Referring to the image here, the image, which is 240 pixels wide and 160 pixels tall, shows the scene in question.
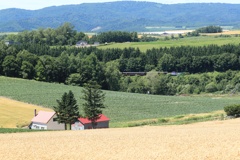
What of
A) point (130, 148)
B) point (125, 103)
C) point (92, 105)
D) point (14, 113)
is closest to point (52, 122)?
point (92, 105)

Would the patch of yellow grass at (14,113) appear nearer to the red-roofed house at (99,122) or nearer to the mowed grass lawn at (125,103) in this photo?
the mowed grass lawn at (125,103)

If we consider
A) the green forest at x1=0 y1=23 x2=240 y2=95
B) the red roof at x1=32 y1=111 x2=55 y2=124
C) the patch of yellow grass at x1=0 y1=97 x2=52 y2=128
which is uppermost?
the red roof at x1=32 y1=111 x2=55 y2=124

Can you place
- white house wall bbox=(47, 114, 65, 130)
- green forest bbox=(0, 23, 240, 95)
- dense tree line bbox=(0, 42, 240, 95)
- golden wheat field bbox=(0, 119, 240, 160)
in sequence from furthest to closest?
green forest bbox=(0, 23, 240, 95)
dense tree line bbox=(0, 42, 240, 95)
white house wall bbox=(47, 114, 65, 130)
golden wheat field bbox=(0, 119, 240, 160)

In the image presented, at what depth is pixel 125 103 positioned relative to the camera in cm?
7819

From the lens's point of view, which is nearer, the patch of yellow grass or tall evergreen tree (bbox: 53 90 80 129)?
tall evergreen tree (bbox: 53 90 80 129)

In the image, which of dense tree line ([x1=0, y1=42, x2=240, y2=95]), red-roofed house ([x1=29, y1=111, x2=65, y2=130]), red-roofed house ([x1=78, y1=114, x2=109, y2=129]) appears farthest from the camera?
dense tree line ([x1=0, y1=42, x2=240, y2=95])

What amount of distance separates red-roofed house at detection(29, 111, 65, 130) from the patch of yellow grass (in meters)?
1.21

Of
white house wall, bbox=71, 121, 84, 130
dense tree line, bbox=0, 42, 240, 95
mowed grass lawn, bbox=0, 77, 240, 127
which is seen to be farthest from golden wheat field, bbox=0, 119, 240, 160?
dense tree line, bbox=0, 42, 240, 95

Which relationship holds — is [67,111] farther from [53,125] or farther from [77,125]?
[53,125]

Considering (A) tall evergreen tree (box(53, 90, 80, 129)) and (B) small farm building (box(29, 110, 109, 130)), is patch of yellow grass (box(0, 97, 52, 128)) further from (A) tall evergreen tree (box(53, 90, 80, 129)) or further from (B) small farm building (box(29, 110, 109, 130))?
(A) tall evergreen tree (box(53, 90, 80, 129))

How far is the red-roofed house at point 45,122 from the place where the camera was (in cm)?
5953

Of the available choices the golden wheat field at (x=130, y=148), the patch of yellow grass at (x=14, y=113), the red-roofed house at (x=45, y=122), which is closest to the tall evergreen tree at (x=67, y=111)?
the red-roofed house at (x=45, y=122)

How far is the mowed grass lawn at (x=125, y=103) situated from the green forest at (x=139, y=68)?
1629 centimetres

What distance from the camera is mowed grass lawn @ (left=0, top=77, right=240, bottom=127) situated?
68062 mm
